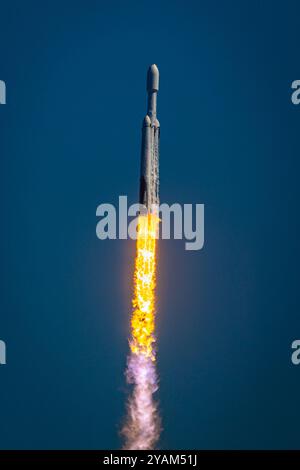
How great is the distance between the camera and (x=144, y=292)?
61.1 meters

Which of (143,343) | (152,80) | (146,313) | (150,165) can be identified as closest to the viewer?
(150,165)

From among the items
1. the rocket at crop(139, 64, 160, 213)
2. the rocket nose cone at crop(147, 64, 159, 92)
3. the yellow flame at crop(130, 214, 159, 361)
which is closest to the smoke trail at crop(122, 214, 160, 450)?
the yellow flame at crop(130, 214, 159, 361)

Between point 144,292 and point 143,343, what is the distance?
14.1 ft

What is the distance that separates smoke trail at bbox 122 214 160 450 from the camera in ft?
187

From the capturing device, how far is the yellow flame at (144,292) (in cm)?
5991

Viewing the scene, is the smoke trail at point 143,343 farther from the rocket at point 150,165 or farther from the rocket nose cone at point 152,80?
the rocket nose cone at point 152,80

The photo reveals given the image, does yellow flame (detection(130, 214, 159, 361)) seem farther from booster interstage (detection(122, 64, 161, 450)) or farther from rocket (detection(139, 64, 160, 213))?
rocket (detection(139, 64, 160, 213))

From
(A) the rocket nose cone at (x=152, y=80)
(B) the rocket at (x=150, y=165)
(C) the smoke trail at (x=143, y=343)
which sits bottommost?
(C) the smoke trail at (x=143, y=343)

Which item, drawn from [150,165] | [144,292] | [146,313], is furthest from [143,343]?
[150,165]

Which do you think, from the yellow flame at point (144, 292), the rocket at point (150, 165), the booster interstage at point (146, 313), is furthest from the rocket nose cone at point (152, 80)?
the yellow flame at point (144, 292)

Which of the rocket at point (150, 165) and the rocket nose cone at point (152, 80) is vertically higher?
the rocket nose cone at point (152, 80)

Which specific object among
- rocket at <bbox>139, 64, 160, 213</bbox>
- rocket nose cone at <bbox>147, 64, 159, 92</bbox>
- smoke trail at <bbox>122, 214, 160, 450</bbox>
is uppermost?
A: rocket nose cone at <bbox>147, 64, 159, 92</bbox>

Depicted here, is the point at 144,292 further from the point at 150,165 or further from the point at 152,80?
the point at 152,80
